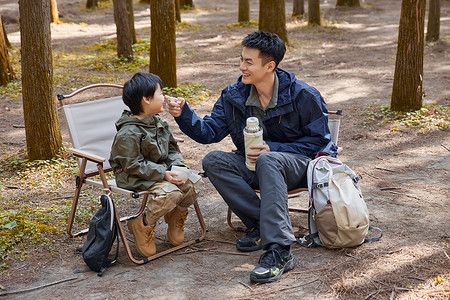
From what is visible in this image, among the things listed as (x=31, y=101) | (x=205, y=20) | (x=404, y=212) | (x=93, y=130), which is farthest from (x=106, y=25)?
(x=404, y=212)

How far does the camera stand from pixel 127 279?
333cm

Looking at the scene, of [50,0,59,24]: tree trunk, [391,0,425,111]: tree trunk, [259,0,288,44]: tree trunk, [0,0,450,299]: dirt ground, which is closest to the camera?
[0,0,450,299]: dirt ground

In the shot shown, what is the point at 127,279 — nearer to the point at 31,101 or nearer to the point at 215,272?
the point at 215,272

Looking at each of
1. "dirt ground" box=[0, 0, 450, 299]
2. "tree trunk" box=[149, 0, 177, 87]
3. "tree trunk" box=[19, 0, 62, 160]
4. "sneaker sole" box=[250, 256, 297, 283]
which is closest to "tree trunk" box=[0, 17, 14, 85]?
"dirt ground" box=[0, 0, 450, 299]

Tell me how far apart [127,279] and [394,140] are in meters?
4.14

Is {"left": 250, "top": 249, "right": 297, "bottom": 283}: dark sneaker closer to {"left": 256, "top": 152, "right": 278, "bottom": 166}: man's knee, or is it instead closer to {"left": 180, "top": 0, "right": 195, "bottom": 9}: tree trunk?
{"left": 256, "top": 152, "right": 278, "bottom": 166}: man's knee

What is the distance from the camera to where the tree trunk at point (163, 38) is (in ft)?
26.0

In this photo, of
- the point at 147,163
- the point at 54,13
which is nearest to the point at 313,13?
the point at 54,13

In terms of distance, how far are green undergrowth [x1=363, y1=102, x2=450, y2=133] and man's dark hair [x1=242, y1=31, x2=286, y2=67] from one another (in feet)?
10.8

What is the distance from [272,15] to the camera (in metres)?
11.3

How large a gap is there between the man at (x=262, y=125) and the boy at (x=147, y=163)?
0.20 m

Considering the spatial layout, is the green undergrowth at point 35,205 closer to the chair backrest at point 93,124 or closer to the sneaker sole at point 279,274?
the chair backrest at point 93,124

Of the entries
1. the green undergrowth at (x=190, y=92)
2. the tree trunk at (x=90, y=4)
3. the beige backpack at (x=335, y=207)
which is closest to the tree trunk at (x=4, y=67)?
the green undergrowth at (x=190, y=92)

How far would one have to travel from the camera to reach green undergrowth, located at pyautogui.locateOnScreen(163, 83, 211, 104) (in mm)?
8203
